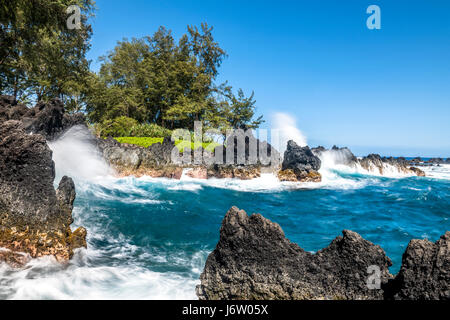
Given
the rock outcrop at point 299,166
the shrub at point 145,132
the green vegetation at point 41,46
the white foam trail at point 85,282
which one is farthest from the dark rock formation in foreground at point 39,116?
the rock outcrop at point 299,166

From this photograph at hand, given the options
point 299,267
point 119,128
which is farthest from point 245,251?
point 119,128

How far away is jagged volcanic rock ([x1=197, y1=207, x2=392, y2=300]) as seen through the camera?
4.05 m

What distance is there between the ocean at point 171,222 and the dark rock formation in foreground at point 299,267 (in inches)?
47.8

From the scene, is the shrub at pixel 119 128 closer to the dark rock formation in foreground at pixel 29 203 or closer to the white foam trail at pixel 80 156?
the white foam trail at pixel 80 156

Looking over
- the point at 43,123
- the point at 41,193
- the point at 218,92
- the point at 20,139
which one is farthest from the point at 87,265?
the point at 218,92

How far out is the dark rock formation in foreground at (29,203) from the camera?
5.39 m

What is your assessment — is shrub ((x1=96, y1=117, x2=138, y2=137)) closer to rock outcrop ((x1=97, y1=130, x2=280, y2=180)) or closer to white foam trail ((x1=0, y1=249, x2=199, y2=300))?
rock outcrop ((x1=97, y1=130, x2=280, y2=180))

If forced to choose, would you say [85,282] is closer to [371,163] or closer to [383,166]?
[371,163]

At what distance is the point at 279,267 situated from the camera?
4316 mm

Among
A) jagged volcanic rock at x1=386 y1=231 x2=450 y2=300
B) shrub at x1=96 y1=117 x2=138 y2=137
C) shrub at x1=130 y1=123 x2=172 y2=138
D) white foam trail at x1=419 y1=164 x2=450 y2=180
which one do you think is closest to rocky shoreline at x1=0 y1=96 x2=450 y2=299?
jagged volcanic rock at x1=386 y1=231 x2=450 y2=300

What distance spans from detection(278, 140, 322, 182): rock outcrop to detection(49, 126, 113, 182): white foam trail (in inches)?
636

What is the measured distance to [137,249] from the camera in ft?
24.6

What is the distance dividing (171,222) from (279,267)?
6.83 m

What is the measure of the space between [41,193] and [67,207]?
2.84ft
